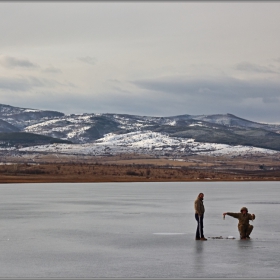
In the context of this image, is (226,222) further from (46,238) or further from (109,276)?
(109,276)

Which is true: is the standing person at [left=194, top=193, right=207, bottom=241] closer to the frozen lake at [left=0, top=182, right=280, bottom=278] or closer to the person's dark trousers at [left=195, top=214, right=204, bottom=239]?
the person's dark trousers at [left=195, top=214, right=204, bottom=239]

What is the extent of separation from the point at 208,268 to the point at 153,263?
180cm

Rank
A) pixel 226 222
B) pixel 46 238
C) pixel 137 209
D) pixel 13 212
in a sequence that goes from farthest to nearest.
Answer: pixel 137 209 < pixel 13 212 < pixel 226 222 < pixel 46 238

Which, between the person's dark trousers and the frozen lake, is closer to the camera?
the frozen lake

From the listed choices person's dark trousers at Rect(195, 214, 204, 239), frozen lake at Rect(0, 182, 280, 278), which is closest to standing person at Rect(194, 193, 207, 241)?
person's dark trousers at Rect(195, 214, 204, 239)

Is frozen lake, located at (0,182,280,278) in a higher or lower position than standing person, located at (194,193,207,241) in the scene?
lower

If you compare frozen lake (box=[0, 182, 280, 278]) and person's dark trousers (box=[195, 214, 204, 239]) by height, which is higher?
person's dark trousers (box=[195, 214, 204, 239])

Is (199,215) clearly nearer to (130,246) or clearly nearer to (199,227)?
(199,227)

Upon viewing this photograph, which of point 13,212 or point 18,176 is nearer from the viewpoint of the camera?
point 13,212

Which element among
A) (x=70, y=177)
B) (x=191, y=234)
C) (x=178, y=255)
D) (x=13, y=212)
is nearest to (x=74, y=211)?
(x=13, y=212)

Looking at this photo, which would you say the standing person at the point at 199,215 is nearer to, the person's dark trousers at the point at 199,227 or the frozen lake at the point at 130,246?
the person's dark trousers at the point at 199,227

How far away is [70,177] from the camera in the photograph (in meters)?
115

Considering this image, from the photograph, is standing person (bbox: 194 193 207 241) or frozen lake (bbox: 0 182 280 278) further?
standing person (bbox: 194 193 207 241)

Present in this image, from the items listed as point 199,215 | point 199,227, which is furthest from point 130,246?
point 199,227
